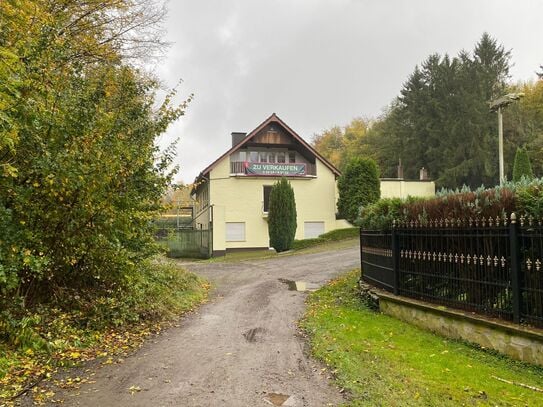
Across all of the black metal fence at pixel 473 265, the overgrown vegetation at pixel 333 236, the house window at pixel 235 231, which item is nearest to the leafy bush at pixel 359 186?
the overgrown vegetation at pixel 333 236

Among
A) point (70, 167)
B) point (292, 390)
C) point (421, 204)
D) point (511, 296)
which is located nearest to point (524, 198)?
point (511, 296)

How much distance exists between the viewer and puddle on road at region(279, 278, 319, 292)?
11.5 m

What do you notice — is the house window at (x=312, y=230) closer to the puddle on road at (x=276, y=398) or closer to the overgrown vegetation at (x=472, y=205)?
the overgrown vegetation at (x=472, y=205)

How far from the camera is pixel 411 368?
4875mm

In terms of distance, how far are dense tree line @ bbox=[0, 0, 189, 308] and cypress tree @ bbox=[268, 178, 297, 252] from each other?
17.1 meters

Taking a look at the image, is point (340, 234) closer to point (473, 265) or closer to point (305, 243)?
point (305, 243)

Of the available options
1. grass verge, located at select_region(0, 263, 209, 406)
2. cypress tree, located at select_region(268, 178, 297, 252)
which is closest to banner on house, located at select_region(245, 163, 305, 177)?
cypress tree, located at select_region(268, 178, 297, 252)

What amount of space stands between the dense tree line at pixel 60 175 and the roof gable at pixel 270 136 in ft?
67.6

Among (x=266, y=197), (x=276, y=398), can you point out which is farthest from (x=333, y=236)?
(x=276, y=398)

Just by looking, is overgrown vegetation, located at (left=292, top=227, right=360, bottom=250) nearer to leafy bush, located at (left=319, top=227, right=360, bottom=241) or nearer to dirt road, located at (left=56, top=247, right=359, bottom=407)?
leafy bush, located at (left=319, top=227, right=360, bottom=241)

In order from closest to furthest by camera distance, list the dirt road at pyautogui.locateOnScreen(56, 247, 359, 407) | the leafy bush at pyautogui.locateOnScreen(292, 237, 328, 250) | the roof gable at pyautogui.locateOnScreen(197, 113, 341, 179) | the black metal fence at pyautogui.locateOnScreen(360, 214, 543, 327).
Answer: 1. the dirt road at pyautogui.locateOnScreen(56, 247, 359, 407)
2. the black metal fence at pyautogui.locateOnScreen(360, 214, 543, 327)
3. the leafy bush at pyautogui.locateOnScreen(292, 237, 328, 250)
4. the roof gable at pyautogui.locateOnScreen(197, 113, 341, 179)

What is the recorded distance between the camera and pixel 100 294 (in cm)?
755

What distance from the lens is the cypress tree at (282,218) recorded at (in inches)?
991

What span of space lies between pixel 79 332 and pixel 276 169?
2422 cm
